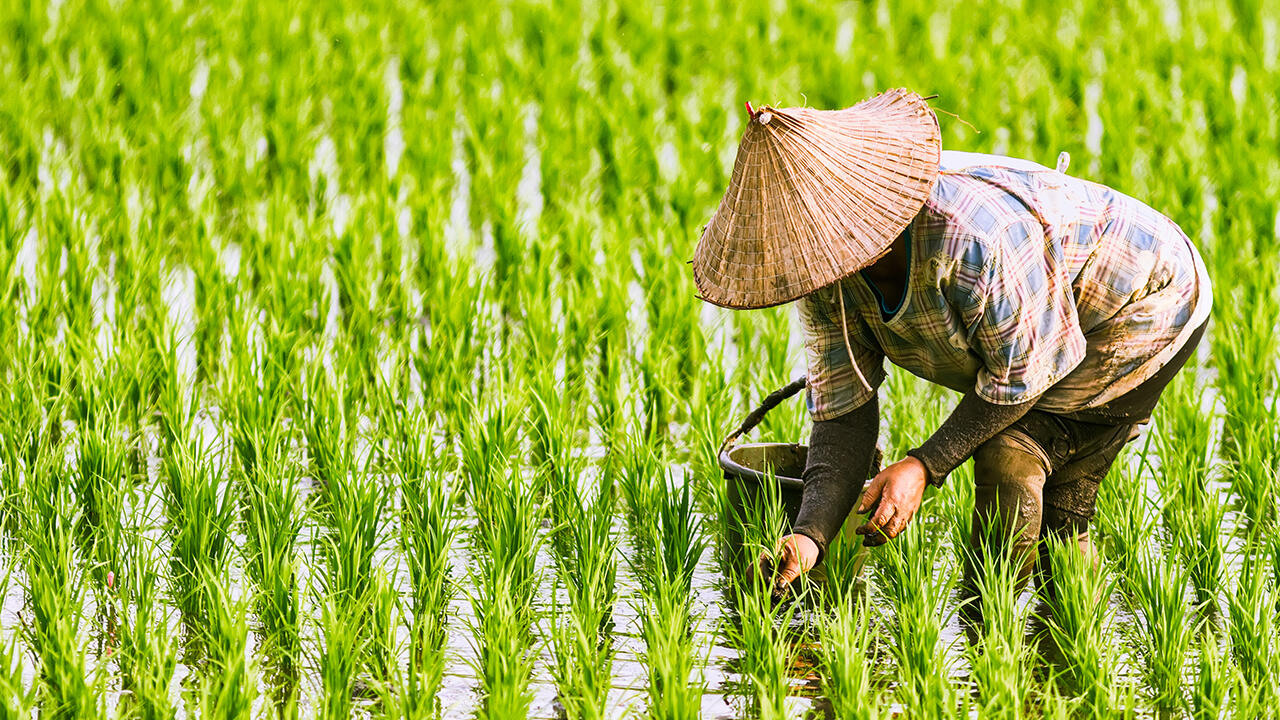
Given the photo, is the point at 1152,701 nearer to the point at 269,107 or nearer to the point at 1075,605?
the point at 1075,605

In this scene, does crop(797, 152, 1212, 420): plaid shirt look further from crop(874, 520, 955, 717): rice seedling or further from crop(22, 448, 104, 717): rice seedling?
crop(22, 448, 104, 717): rice seedling

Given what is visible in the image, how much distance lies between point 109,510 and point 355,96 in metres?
3.41

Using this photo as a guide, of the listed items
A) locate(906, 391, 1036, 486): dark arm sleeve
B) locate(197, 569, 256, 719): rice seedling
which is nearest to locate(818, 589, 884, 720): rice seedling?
locate(906, 391, 1036, 486): dark arm sleeve

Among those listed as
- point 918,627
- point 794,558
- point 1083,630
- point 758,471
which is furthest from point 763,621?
point 1083,630

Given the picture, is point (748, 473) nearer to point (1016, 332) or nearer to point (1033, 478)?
point (1033, 478)

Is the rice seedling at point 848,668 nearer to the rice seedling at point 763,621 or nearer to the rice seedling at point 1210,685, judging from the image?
the rice seedling at point 763,621

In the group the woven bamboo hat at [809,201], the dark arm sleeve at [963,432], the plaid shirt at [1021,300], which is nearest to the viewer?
the woven bamboo hat at [809,201]

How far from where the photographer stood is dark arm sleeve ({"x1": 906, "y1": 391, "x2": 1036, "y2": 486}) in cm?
246

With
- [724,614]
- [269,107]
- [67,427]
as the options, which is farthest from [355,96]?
[724,614]

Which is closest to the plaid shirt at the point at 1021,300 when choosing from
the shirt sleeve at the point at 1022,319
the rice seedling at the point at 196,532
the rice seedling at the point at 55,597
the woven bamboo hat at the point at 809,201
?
the shirt sleeve at the point at 1022,319

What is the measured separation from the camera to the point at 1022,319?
2.36m

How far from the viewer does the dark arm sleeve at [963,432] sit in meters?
2.46

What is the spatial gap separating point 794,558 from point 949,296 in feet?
1.60

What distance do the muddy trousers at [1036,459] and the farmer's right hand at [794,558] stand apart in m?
0.34
